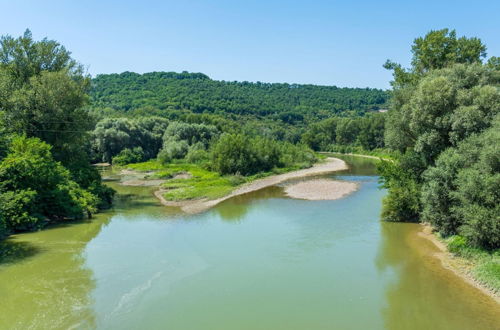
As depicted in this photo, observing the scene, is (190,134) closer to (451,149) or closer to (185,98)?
(185,98)

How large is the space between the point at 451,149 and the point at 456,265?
729 cm

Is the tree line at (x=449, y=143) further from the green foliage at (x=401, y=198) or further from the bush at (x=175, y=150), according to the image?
the bush at (x=175, y=150)

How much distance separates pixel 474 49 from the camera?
35.1m

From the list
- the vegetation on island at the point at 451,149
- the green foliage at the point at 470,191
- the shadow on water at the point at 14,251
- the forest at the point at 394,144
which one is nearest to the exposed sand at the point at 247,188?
the forest at the point at 394,144

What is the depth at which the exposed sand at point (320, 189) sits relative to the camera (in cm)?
4489

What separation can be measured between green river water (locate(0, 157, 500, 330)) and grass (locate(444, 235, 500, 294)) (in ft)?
2.63

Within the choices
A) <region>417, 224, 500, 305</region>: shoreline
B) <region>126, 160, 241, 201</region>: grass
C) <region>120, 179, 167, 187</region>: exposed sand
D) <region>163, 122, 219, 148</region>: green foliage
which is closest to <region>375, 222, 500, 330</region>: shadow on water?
<region>417, 224, 500, 305</region>: shoreline

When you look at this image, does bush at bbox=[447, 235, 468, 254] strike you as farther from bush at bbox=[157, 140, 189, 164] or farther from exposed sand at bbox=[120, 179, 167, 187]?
bush at bbox=[157, 140, 189, 164]

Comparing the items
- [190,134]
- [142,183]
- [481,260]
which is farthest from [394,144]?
[190,134]

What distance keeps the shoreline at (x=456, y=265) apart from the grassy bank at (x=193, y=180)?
23.9 meters

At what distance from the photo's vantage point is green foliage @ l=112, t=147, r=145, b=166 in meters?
78.2

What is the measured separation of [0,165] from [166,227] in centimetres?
1226

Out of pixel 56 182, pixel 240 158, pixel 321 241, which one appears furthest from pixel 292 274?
pixel 240 158

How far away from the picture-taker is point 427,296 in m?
18.3
